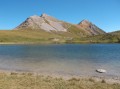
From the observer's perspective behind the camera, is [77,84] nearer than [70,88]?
No

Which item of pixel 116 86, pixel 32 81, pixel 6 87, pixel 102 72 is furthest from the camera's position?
pixel 102 72

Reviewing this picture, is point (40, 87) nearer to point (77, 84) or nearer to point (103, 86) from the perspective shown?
point (77, 84)

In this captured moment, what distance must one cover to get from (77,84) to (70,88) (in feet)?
6.30

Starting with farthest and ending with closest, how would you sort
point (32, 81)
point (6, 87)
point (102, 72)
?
point (102, 72) < point (32, 81) < point (6, 87)

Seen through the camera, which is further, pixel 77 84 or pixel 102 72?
pixel 102 72

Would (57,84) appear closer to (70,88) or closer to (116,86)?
(70,88)

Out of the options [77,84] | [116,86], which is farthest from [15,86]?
[116,86]

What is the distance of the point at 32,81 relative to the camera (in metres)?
24.2

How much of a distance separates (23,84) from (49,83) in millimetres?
2540

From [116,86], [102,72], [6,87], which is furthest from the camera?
[102,72]

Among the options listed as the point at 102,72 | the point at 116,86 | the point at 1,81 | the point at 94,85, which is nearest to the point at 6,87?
the point at 1,81

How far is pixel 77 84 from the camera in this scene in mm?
23078

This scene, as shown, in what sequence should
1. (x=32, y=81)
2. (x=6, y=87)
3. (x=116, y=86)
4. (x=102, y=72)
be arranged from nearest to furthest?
(x=6, y=87), (x=116, y=86), (x=32, y=81), (x=102, y=72)

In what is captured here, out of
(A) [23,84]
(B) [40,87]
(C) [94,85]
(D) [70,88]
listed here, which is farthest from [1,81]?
(C) [94,85]
